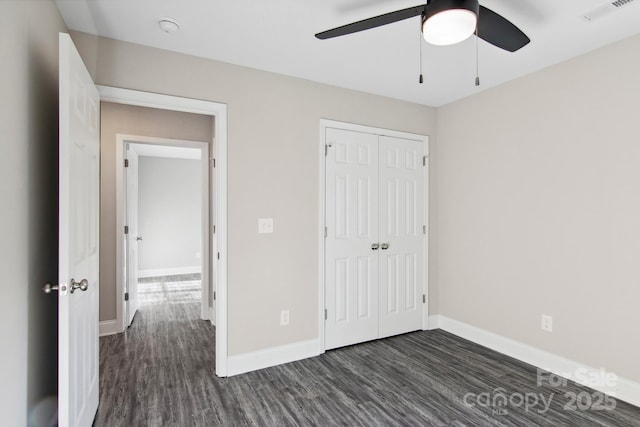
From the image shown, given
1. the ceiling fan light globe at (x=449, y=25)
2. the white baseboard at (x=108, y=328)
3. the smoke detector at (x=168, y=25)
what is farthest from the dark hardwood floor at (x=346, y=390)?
the smoke detector at (x=168, y=25)

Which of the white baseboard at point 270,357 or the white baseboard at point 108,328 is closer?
the white baseboard at point 270,357

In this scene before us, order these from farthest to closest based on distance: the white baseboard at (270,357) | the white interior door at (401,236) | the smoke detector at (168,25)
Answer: the white interior door at (401,236) < the white baseboard at (270,357) < the smoke detector at (168,25)

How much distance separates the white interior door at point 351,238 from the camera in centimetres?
322

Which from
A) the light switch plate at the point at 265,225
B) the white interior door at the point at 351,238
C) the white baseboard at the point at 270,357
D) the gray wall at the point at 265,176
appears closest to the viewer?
the gray wall at the point at 265,176

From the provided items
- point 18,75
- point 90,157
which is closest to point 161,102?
point 90,157

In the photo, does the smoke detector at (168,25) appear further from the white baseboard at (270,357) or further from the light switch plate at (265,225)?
the white baseboard at (270,357)

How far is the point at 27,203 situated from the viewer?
1545mm

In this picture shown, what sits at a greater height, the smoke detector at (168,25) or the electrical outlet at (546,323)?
the smoke detector at (168,25)

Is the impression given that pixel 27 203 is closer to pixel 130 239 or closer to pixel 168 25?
pixel 168 25

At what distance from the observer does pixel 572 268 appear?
2666mm

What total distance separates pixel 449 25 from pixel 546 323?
2589 mm

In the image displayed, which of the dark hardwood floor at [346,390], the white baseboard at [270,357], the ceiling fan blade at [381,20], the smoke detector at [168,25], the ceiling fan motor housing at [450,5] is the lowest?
the dark hardwood floor at [346,390]

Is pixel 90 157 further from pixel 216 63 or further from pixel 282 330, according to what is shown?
pixel 282 330

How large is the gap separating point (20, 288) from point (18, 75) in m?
0.90
